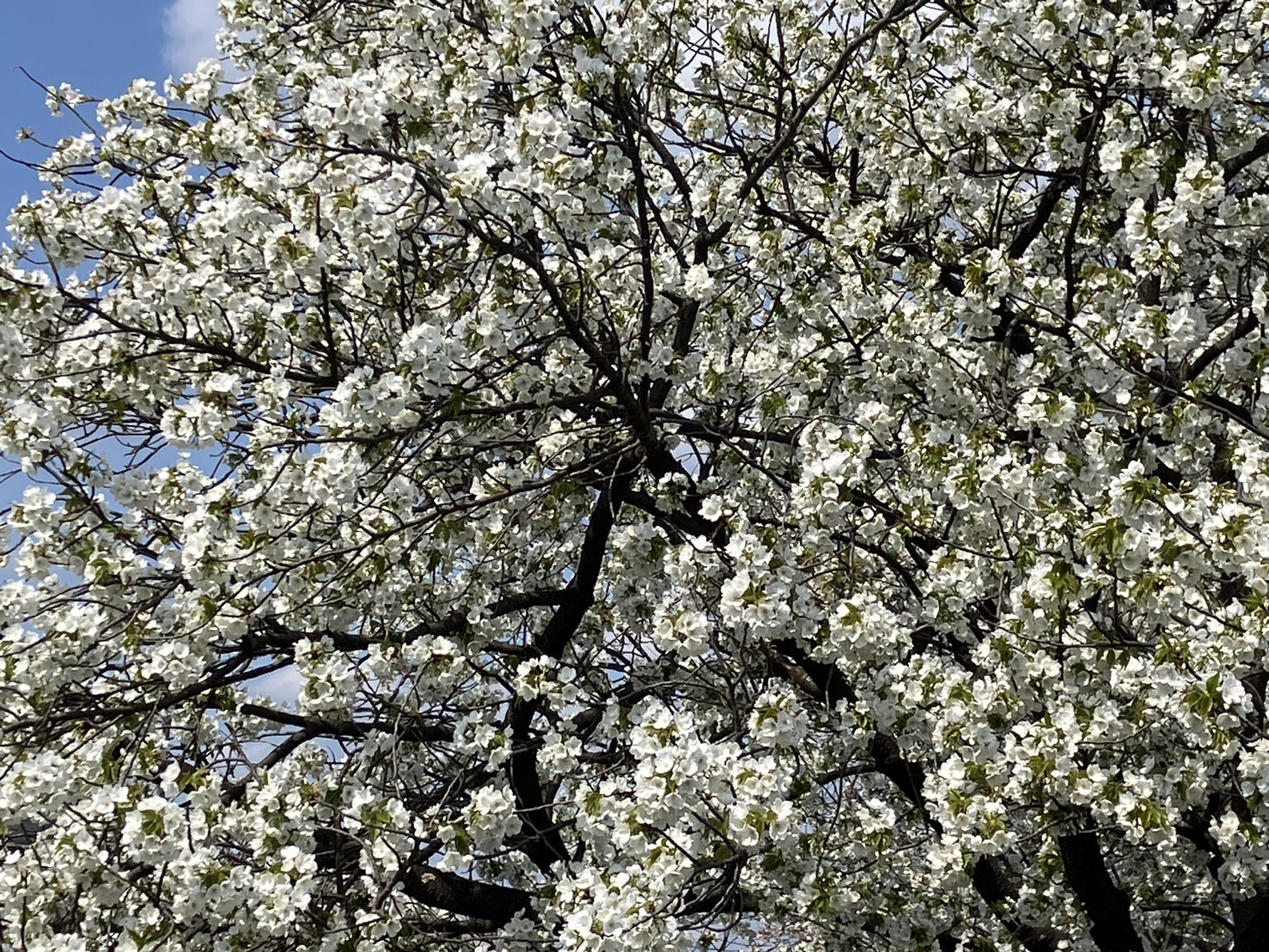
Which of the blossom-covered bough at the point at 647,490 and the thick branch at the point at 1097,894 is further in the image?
the thick branch at the point at 1097,894

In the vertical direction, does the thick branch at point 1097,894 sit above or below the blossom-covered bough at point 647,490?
below

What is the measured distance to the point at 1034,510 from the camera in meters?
5.59

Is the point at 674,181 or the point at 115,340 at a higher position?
the point at 674,181

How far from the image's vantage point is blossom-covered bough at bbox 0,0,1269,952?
5.00 m

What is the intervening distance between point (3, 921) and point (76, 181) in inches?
150

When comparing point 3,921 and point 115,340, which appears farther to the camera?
point 115,340

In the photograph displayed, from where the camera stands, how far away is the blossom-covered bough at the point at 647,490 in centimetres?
500

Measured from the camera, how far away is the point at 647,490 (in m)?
7.36

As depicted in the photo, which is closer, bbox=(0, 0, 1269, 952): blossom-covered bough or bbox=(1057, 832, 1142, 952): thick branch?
bbox=(0, 0, 1269, 952): blossom-covered bough

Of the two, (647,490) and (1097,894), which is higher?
(647,490)

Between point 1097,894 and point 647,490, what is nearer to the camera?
point 1097,894

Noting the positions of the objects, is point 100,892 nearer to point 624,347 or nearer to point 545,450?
point 545,450

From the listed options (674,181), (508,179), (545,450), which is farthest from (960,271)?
(508,179)

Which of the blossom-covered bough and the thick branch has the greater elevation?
the blossom-covered bough
